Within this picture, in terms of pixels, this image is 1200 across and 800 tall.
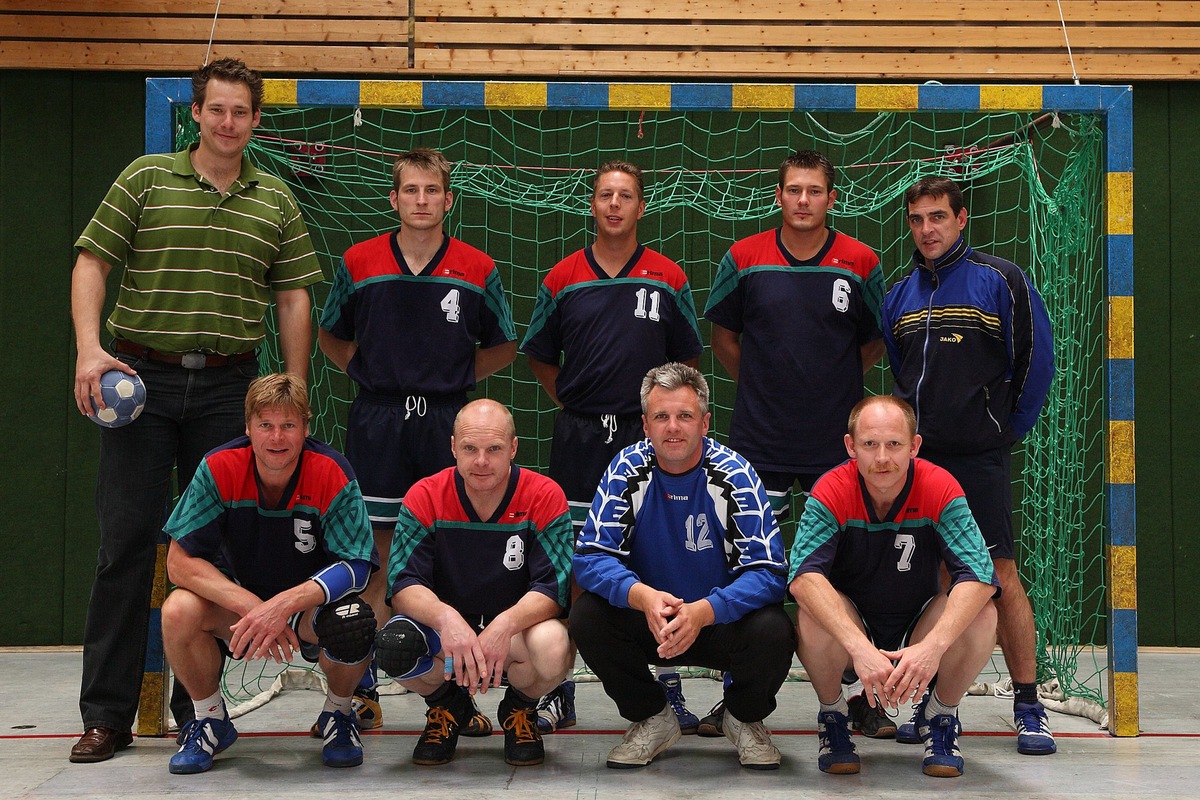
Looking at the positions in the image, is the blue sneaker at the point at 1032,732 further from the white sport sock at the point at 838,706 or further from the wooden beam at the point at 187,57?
the wooden beam at the point at 187,57

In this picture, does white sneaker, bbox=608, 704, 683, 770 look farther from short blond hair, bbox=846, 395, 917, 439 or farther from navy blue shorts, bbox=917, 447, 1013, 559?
navy blue shorts, bbox=917, 447, 1013, 559

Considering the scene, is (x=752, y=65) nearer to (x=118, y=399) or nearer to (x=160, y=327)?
(x=160, y=327)

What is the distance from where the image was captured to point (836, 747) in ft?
10.3

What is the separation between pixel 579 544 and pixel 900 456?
978 millimetres

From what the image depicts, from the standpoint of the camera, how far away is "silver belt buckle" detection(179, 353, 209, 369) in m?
3.42

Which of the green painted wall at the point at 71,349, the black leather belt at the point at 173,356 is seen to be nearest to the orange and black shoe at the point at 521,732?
the black leather belt at the point at 173,356

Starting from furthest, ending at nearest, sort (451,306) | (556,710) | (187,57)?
(187,57) < (451,306) < (556,710)

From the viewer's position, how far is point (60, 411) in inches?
224

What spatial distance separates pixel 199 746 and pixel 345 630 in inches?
23.1

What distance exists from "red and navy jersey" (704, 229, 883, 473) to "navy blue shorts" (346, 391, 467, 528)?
1048 millimetres

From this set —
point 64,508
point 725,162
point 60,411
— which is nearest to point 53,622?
point 64,508

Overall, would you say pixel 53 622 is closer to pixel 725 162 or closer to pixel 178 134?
pixel 178 134

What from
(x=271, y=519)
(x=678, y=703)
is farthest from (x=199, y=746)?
(x=678, y=703)

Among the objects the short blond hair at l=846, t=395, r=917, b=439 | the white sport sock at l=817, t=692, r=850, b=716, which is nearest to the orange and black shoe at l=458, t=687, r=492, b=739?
the white sport sock at l=817, t=692, r=850, b=716
